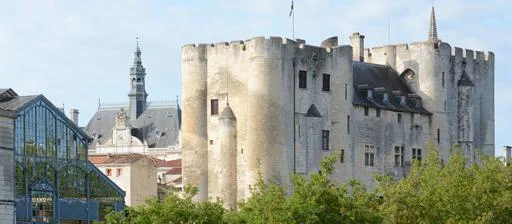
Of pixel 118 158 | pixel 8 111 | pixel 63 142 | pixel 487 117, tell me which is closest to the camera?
pixel 8 111

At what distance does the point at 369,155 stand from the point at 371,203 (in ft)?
112

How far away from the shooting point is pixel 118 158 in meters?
137

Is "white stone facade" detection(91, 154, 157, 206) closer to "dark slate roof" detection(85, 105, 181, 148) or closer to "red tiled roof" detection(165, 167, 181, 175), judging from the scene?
"red tiled roof" detection(165, 167, 181, 175)

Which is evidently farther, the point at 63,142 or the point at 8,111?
the point at 63,142

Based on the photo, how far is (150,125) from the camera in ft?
625

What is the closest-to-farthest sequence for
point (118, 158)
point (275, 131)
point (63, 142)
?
point (63, 142) → point (275, 131) → point (118, 158)

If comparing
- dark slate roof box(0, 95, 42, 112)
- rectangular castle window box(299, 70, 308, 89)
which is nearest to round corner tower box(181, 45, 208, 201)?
rectangular castle window box(299, 70, 308, 89)

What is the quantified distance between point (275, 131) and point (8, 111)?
94.7ft

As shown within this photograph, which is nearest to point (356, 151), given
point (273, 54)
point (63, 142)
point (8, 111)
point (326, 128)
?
point (326, 128)

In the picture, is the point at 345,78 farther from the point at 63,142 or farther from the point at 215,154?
the point at 63,142

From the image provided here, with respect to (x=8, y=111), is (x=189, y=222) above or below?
below

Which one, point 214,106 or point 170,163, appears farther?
point 170,163

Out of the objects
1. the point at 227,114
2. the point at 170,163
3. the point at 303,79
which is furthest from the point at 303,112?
the point at 170,163

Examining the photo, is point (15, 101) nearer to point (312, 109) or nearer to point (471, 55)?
point (312, 109)
